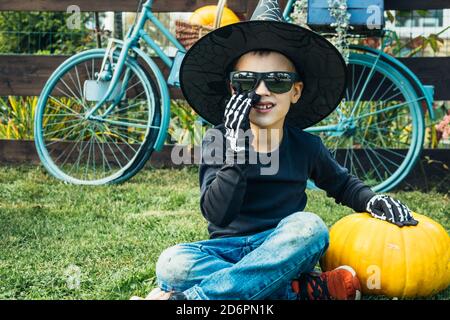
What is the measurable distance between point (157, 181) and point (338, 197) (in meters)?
2.06

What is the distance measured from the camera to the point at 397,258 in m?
2.65

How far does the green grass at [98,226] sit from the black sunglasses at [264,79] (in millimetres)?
781

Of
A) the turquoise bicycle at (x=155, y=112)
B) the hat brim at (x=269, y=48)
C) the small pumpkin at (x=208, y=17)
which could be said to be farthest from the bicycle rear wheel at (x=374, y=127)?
the hat brim at (x=269, y=48)

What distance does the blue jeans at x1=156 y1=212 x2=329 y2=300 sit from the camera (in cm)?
241

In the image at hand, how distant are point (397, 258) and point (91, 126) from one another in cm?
264

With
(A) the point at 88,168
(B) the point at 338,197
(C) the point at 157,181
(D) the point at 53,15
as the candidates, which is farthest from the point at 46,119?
(B) the point at 338,197

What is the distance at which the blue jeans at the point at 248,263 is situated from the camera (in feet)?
7.91

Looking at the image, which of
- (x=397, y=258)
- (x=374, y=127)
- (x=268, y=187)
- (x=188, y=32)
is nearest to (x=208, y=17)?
(x=188, y=32)

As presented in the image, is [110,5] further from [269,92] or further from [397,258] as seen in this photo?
[397,258]

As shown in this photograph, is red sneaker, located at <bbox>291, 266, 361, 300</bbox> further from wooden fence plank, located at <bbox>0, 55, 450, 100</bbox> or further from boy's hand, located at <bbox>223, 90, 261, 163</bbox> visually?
wooden fence plank, located at <bbox>0, 55, 450, 100</bbox>

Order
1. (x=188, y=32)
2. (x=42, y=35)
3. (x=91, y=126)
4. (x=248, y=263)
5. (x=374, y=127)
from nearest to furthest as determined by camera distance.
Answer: (x=248, y=263) → (x=188, y=32) → (x=91, y=126) → (x=374, y=127) → (x=42, y=35)

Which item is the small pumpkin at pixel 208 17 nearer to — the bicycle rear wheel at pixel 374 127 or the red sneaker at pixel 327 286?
the bicycle rear wheel at pixel 374 127

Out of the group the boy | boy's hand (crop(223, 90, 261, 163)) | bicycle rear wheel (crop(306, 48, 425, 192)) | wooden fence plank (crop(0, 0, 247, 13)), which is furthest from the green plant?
boy's hand (crop(223, 90, 261, 163))

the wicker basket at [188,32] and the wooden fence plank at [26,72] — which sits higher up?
the wicker basket at [188,32]
